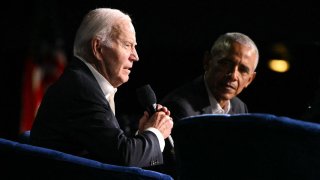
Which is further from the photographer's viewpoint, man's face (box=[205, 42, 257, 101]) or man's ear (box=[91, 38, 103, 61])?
man's face (box=[205, 42, 257, 101])

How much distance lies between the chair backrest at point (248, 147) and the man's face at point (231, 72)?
4.25ft

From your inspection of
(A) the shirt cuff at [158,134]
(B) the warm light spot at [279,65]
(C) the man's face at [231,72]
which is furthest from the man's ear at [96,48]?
(B) the warm light spot at [279,65]

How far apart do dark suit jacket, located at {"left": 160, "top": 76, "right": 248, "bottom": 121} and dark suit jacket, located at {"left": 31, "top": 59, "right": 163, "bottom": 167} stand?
2.34ft

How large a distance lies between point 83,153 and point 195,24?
2651 mm

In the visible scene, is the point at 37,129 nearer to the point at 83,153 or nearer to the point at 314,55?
the point at 83,153

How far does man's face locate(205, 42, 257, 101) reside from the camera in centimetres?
326

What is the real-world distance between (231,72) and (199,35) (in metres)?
1.51

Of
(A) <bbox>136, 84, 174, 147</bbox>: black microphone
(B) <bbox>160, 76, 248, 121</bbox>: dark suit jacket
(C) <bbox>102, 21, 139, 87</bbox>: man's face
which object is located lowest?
(B) <bbox>160, 76, 248, 121</bbox>: dark suit jacket

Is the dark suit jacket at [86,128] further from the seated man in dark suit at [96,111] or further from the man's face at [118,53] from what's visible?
the man's face at [118,53]

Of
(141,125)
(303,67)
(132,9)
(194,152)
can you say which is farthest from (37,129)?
(303,67)

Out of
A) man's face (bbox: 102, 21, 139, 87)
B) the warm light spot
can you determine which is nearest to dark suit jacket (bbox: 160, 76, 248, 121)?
man's face (bbox: 102, 21, 139, 87)

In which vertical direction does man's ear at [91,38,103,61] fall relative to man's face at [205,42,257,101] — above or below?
above

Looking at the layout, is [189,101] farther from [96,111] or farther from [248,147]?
[248,147]

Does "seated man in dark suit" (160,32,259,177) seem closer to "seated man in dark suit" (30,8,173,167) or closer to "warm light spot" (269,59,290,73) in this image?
"seated man in dark suit" (30,8,173,167)
